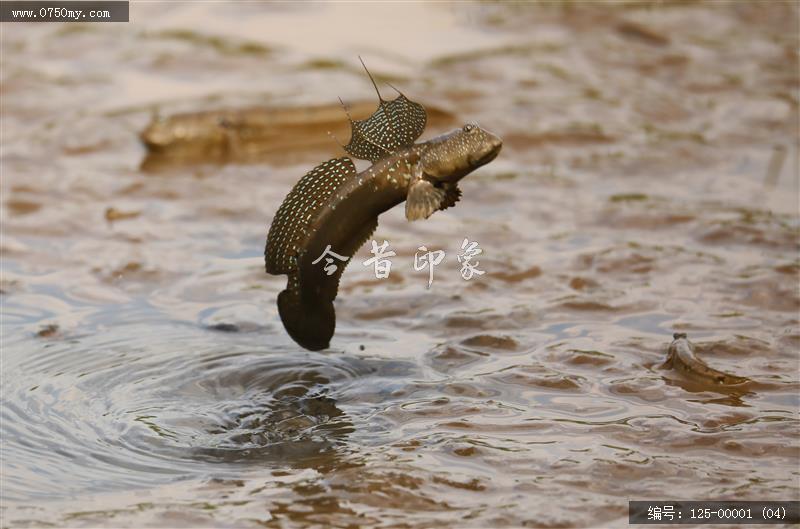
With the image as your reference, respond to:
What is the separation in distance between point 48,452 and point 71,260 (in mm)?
2068

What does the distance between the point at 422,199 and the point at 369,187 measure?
0.70 ft

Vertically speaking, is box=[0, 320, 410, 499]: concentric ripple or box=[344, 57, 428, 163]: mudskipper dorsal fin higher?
box=[344, 57, 428, 163]: mudskipper dorsal fin

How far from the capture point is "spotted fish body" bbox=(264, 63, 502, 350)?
156 inches

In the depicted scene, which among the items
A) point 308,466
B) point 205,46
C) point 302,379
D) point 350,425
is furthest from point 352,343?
point 205,46

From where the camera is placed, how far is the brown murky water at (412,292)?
385 centimetres

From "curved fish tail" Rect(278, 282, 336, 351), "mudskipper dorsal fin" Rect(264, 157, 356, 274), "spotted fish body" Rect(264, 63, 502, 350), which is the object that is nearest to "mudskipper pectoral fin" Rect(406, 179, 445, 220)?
"spotted fish body" Rect(264, 63, 502, 350)

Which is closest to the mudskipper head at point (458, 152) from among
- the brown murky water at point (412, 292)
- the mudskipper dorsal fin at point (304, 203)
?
the mudskipper dorsal fin at point (304, 203)

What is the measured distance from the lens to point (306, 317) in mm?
4414

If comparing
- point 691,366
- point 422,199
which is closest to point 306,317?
point 422,199

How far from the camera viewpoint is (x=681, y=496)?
3729 millimetres

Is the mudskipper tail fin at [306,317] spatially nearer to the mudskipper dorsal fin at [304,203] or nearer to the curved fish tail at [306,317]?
the curved fish tail at [306,317]

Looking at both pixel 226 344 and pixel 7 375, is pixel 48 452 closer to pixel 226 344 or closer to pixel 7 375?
pixel 7 375

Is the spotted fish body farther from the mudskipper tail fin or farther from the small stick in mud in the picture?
the small stick in mud

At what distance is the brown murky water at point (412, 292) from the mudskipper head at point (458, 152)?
0.89 meters
